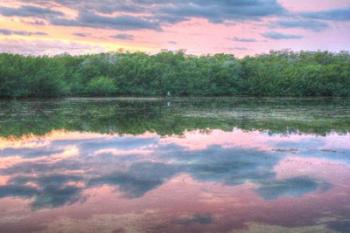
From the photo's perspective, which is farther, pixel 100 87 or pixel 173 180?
pixel 100 87

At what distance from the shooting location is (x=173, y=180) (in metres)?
11.6

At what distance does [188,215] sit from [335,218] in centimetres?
250

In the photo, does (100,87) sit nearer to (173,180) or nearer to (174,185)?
(173,180)

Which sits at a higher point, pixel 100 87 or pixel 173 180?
pixel 173 180

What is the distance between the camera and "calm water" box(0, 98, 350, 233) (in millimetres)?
8281

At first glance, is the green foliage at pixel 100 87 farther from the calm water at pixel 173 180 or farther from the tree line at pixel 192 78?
the calm water at pixel 173 180

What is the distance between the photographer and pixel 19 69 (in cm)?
5412

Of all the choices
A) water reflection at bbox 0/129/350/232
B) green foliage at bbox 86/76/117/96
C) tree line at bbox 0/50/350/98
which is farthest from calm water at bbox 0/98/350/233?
tree line at bbox 0/50/350/98

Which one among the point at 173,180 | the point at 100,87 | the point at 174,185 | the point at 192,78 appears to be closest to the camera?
the point at 174,185

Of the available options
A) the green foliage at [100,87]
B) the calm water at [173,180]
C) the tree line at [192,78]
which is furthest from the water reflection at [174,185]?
the tree line at [192,78]

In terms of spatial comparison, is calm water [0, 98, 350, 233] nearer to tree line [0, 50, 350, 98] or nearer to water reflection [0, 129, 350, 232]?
water reflection [0, 129, 350, 232]

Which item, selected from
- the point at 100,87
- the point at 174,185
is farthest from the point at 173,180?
the point at 100,87

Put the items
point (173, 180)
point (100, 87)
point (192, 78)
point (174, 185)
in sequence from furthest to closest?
point (192, 78), point (100, 87), point (173, 180), point (174, 185)

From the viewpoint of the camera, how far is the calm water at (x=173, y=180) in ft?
27.2
